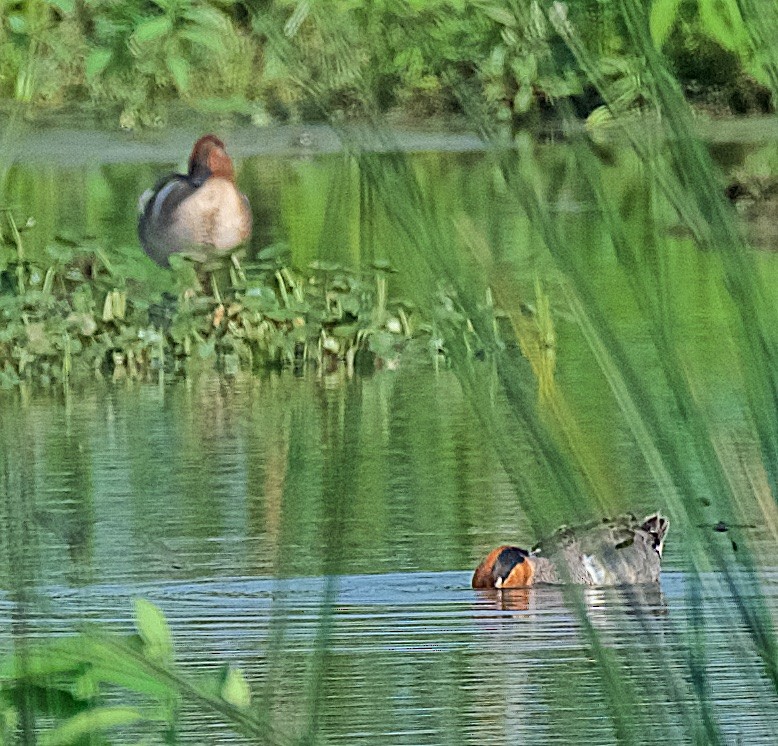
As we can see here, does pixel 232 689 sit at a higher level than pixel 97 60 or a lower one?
lower

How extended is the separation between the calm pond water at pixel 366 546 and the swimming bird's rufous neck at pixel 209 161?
2.43m

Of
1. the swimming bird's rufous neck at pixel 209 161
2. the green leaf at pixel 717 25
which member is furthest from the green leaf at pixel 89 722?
the swimming bird's rufous neck at pixel 209 161

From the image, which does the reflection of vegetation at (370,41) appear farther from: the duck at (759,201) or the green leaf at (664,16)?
the duck at (759,201)

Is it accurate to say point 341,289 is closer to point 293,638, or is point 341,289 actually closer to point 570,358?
point 570,358

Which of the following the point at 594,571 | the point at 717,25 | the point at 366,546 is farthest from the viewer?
the point at 366,546

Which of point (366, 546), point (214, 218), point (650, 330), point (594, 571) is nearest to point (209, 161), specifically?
point (214, 218)

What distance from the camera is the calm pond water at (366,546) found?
4.57 feet

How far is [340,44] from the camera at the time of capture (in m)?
1.14

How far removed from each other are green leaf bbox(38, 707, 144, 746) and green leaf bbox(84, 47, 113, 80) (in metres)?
0.50

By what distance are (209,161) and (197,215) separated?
65 cm

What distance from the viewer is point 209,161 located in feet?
29.6

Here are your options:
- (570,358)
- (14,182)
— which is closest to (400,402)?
(570,358)

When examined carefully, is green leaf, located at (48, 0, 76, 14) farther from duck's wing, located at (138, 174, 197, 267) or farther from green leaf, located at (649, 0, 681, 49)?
duck's wing, located at (138, 174, 197, 267)

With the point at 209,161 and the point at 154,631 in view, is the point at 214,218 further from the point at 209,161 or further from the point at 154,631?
the point at 154,631
